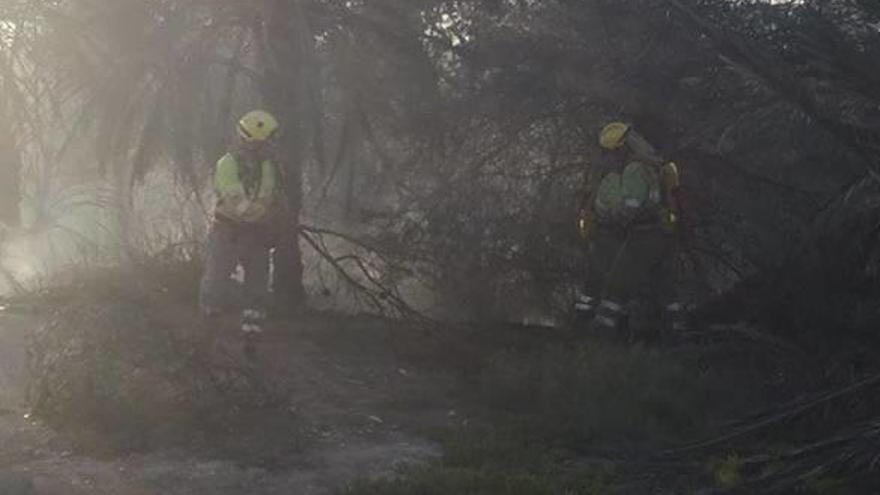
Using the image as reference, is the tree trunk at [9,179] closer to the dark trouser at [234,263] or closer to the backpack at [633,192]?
the dark trouser at [234,263]

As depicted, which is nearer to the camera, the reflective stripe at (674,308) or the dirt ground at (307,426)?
the dirt ground at (307,426)

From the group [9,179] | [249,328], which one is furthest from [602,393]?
[9,179]

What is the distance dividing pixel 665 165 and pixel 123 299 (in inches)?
166

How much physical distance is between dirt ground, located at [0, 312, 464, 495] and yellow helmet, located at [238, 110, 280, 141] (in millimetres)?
1512

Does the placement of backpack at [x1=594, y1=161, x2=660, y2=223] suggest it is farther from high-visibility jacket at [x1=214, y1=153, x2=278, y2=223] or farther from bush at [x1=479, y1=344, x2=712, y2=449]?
high-visibility jacket at [x1=214, y1=153, x2=278, y2=223]

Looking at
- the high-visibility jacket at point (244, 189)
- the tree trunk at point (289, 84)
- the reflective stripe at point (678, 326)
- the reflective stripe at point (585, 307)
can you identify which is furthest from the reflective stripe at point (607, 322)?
the high-visibility jacket at point (244, 189)

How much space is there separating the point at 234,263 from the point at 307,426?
6.45 ft

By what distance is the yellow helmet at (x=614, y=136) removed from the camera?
9375 mm

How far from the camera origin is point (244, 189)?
8453mm

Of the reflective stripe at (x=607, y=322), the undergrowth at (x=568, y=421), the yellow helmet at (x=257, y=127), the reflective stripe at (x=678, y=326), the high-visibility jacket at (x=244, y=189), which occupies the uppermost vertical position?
the yellow helmet at (x=257, y=127)

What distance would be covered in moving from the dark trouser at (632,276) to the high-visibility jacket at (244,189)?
9.04 ft

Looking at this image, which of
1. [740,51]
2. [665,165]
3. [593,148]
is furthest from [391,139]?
[740,51]

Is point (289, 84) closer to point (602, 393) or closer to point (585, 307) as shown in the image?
point (585, 307)

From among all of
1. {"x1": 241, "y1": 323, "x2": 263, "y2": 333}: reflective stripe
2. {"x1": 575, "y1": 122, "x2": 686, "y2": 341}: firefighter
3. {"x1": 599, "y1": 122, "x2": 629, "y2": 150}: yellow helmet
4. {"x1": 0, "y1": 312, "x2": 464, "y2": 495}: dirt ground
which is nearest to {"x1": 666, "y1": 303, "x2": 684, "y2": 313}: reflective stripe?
{"x1": 575, "y1": 122, "x2": 686, "y2": 341}: firefighter
